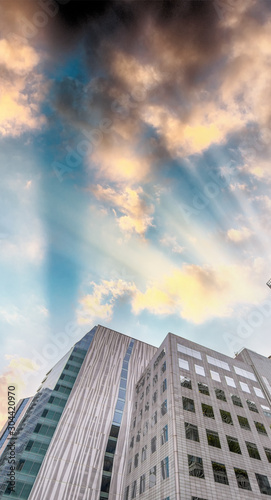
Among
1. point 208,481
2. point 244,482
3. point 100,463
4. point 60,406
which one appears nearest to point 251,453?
point 244,482

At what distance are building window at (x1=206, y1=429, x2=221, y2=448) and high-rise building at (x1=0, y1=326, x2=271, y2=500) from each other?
0.12 meters

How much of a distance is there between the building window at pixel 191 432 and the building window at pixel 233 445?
5280 mm

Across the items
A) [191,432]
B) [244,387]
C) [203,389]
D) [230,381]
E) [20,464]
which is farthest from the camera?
[244,387]

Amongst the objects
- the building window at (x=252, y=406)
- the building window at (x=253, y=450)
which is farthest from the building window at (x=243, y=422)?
the building window at (x=252, y=406)

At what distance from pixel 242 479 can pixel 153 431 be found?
13.1 meters

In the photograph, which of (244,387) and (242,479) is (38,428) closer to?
(242,479)

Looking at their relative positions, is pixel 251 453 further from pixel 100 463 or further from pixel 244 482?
pixel 100 463

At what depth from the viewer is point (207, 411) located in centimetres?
3872

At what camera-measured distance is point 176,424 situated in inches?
1377

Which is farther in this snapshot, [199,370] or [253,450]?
[199,370]

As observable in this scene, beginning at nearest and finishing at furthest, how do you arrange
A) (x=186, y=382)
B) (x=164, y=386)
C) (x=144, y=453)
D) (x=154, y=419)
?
(x=144, y=453), (x=154, y=419), (x=186, y=382), (x=164, y=386)

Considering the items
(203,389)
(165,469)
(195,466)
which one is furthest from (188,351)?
(165,469)

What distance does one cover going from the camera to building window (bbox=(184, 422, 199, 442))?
112 ft

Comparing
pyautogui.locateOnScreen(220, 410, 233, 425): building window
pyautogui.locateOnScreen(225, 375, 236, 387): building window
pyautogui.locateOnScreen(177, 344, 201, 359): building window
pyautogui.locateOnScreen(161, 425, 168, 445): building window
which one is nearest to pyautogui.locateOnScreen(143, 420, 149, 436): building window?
pyautogui.locateOnScreen(161, 425, 168, 445): building window
